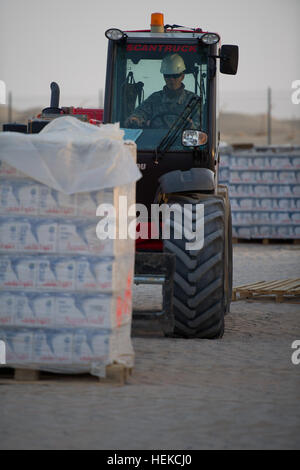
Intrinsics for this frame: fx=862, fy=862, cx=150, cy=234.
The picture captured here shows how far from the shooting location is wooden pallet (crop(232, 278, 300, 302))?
12013 mm

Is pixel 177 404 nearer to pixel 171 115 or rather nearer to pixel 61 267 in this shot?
pixel 61 267

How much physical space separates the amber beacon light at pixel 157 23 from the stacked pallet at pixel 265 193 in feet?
44.8

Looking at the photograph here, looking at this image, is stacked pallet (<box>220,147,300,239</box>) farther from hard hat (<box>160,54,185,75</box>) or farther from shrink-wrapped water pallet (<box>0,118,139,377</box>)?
shrink-wrapped water pallet (<box>0,118,139,377</box>)

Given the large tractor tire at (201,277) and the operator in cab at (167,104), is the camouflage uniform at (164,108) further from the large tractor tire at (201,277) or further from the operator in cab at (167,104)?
the large tractor tire at (201,277)

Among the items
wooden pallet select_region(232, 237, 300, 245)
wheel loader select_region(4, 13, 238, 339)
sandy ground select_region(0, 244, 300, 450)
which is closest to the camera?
sandy ground select_region(0, 244, 300, 450)

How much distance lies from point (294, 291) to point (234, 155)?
11.3 metres

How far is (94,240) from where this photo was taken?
6.56 meters

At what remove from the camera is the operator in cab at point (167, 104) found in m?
8.80

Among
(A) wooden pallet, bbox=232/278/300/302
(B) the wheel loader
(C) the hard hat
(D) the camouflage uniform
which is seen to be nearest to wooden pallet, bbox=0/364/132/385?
(B) the wheel loader

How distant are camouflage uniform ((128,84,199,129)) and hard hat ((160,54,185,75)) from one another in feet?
0.57

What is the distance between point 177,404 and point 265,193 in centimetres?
1709

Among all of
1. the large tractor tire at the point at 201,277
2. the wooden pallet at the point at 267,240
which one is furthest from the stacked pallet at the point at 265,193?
the large tractor tire at the point at 201,277

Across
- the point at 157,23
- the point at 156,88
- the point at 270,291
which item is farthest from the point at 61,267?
the point at 270,291

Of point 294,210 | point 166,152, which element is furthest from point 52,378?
point 294,210
